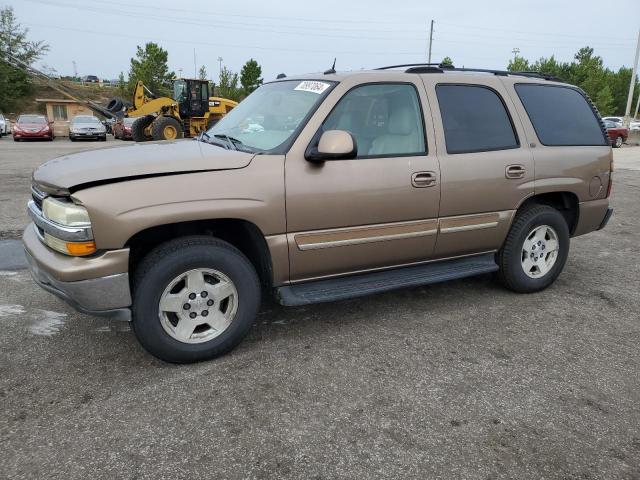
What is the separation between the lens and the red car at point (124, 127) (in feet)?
84.2

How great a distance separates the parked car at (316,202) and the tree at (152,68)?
51132mm

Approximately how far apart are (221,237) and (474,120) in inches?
86.7

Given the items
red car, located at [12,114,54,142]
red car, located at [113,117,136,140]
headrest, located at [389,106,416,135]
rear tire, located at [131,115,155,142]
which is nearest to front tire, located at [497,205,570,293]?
headrest, located at [389,106,416,135]

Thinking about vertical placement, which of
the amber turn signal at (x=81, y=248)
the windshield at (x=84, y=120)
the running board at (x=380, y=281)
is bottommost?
the running board at (x=380, y=281)

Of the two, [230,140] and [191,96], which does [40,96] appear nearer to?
[191,96]

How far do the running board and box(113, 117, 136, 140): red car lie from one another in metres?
24.0

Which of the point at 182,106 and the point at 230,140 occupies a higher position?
the point at 182,106

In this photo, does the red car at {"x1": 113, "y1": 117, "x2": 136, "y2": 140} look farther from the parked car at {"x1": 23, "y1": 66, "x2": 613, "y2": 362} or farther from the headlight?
the headlight

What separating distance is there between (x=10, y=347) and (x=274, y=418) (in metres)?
1.94

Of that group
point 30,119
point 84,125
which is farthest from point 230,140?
point 30,119

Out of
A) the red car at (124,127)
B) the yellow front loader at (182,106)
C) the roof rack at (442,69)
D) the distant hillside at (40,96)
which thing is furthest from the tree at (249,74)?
the roof rack at (442,69)

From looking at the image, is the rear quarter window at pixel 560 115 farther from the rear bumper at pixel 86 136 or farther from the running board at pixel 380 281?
the rear bumper at pixel 86 136

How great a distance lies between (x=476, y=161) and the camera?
13.0ft

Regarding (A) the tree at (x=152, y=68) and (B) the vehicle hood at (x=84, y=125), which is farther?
(A) the tree at (x=152, y=68)
